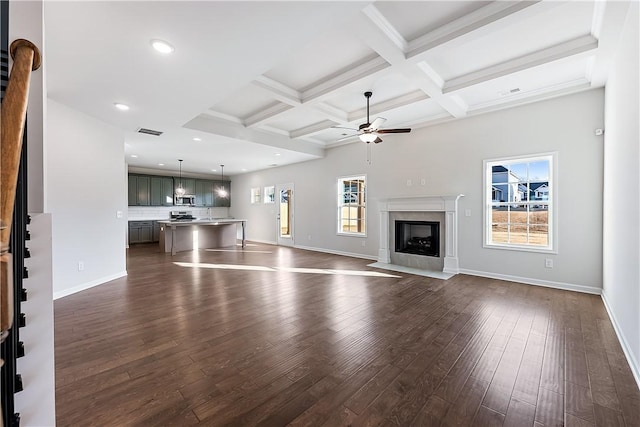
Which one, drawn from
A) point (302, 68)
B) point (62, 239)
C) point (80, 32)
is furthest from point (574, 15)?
point (62, 239)

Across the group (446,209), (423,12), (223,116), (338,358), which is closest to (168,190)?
(223,116)

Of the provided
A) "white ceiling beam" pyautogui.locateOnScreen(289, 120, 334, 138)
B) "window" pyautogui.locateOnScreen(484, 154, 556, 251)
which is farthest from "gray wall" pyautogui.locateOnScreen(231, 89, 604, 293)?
"white ceiling beam" pyautogui.locateOnScreen(289, 120, 334, 138)

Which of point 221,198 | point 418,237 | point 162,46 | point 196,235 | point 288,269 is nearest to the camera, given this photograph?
point 162,46

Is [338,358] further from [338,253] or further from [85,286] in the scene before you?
[338,253]

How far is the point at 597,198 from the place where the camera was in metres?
3.86

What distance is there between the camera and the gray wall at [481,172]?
394cm

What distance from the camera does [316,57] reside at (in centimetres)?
327

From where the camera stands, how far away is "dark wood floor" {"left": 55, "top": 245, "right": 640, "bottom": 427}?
1.67m

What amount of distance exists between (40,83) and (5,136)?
0.90 meters

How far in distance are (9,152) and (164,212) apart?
1048 centimetres

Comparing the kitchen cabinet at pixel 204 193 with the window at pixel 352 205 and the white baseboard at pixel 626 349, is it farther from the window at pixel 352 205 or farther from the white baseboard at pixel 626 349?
the white baseboard at pixel 626 349

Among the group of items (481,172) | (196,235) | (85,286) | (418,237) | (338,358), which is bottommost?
(338,358)

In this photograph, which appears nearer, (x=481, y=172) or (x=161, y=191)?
(x=481, y=172)

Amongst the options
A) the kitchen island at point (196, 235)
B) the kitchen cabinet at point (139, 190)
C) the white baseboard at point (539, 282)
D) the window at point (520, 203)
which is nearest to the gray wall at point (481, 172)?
the white baseboard at point (539, 282)
